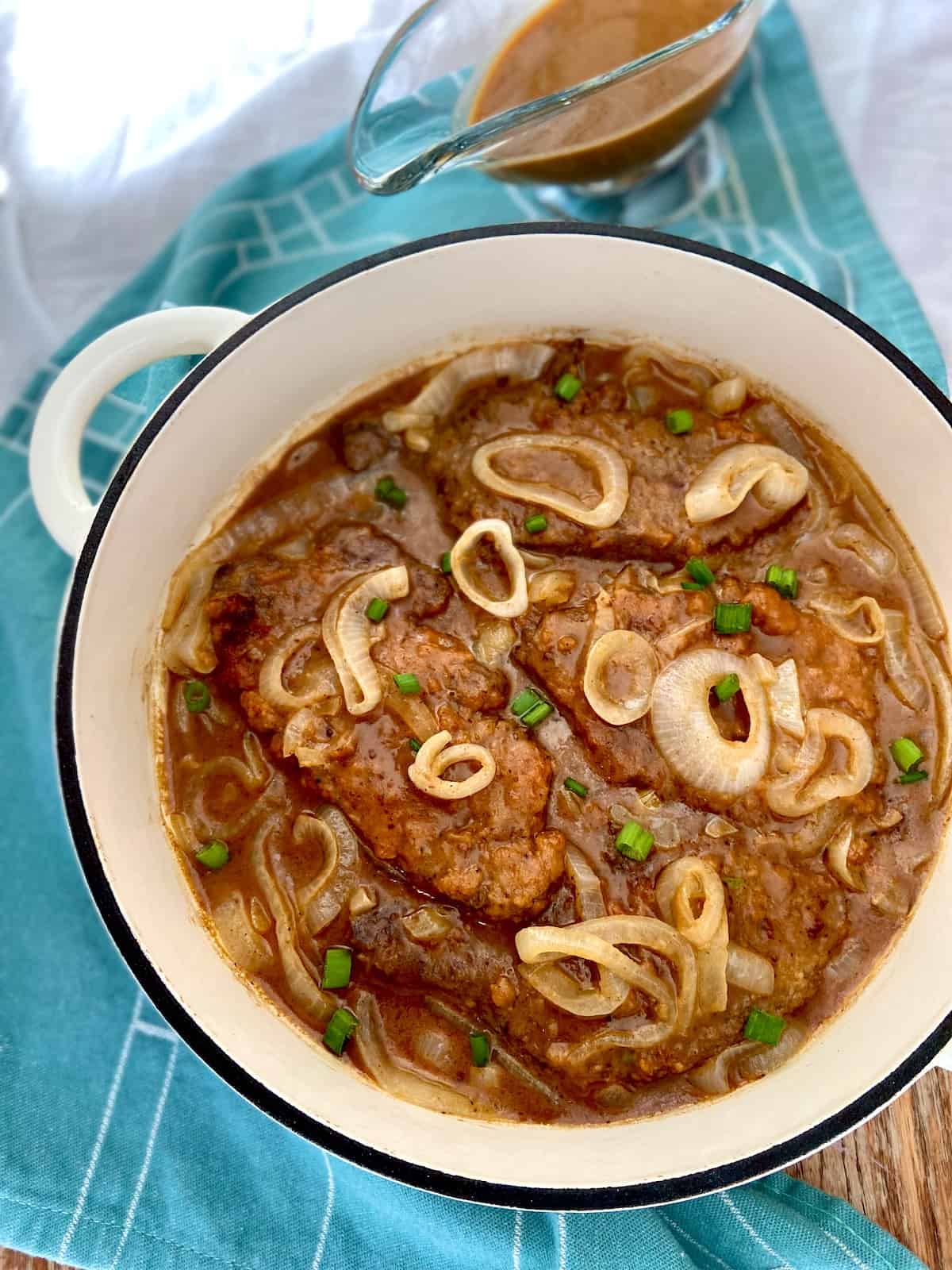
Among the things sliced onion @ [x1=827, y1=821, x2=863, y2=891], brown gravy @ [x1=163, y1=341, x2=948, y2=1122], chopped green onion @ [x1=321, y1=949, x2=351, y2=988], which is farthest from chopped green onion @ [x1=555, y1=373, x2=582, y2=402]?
chopped green onion @ [x1=321, y1=949, x2=351, y2=988]

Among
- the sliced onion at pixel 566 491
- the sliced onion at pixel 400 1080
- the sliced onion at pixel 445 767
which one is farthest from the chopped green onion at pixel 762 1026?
the sliced onion at pixel 566 491

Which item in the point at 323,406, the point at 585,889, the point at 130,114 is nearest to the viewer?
the point at 585,889

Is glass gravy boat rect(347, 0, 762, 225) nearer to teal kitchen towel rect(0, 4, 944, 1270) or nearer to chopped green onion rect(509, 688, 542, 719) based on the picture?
teal kitchen towel rect(0, 4, 944, 1270)

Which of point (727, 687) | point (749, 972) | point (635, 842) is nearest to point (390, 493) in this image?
point (727, 687)

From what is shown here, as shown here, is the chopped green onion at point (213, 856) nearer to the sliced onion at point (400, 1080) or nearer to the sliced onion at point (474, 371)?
the sliced onion at point (400, 1080)

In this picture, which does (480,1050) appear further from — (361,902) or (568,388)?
(568,388)

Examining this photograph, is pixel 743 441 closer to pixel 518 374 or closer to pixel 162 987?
pixel 518 374
